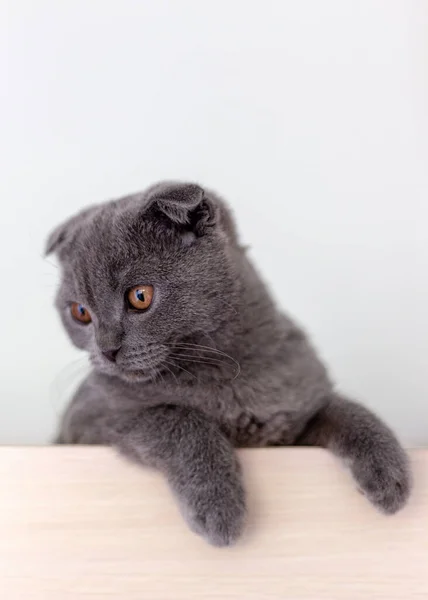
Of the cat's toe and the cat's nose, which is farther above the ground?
the cat's nose

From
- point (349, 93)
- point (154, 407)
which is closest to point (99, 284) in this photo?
point (154, 407)

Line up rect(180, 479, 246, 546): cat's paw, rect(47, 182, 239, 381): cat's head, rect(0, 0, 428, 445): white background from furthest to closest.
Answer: rect(0, 0, 428, 445): white background, rect(47, 182, 239, 381): cat's head, rect(180, 479, 246, 546): cat's paw

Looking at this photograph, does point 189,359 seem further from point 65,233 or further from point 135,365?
point 65,233

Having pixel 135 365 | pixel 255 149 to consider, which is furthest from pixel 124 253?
pixel 255 149

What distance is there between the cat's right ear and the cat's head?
0.04 m

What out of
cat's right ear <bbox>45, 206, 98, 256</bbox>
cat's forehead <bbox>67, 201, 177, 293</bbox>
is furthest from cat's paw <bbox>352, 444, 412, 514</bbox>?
cat's right ear <bbox>45, 206, 98, 256</bbox>

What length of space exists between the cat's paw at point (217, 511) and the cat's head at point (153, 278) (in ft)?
0.65

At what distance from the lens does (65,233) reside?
1078 mm

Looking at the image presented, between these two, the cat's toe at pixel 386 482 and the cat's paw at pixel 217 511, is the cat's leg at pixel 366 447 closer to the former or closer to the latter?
the cat's toe at pixel 386 482

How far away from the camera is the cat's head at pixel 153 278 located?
0.92 metres

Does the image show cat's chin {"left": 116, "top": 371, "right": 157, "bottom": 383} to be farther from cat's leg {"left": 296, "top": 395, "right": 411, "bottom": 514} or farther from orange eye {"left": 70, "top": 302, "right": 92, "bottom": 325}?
cat's leg {"left": 296, "top": 395, "right": 411, "bottom": 514}

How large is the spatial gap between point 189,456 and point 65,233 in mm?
434

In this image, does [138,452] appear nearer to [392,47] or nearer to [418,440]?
[418,440]

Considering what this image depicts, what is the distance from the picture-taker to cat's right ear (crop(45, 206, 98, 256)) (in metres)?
1.05
